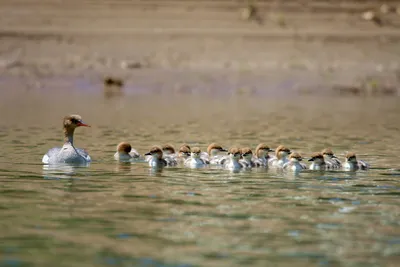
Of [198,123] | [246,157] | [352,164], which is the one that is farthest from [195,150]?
[198,123]

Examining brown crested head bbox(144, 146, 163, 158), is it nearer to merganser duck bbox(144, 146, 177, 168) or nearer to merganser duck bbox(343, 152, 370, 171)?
merganser duck bbox(144, 146, 177, 168)

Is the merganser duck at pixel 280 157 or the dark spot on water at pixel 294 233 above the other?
the merganser duck at pixel 280 157

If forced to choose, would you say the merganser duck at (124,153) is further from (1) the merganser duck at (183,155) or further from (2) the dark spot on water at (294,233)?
(2) the dark spot on water at (294,233)

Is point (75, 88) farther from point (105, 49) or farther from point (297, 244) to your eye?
point (297, 244)

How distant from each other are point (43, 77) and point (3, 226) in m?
23.3

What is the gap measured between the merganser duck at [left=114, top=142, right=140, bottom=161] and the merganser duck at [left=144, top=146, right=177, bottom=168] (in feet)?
1.87

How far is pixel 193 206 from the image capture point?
1135cm

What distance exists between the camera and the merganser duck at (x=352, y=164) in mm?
14438

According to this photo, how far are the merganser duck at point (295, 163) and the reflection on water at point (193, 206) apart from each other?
1.05 ft

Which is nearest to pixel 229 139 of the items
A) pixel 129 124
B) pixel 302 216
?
pixel 129 124

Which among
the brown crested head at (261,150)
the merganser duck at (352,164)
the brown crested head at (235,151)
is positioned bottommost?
the merganser duck at (352,164)

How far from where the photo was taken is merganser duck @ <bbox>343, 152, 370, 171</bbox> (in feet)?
47.4

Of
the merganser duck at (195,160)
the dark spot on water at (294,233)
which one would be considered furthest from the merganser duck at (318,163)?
the dark spot on water at (294,233)

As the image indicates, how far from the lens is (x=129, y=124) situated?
2239cm
